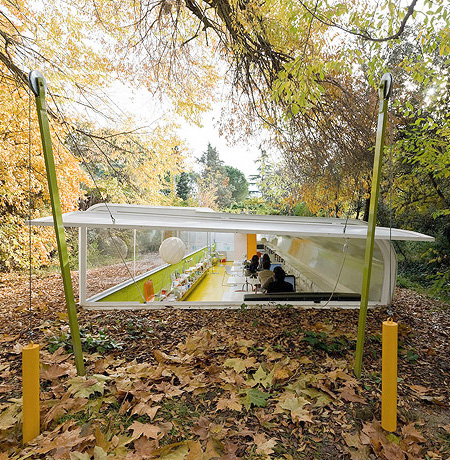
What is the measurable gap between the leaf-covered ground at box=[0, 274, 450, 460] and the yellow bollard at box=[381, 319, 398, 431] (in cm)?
12

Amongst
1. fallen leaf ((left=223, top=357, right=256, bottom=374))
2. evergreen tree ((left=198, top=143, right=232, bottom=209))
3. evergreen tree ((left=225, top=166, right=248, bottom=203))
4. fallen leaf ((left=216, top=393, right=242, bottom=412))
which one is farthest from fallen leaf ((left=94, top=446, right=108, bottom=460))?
evergreen tree ((left=225, top=166, right=248, bottom=203))

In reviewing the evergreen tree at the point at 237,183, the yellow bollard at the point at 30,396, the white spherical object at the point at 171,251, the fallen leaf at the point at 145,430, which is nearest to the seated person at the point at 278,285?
the white spherical object at the point at 171,251

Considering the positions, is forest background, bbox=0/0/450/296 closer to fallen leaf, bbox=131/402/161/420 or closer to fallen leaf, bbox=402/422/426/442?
fallen leaf, bbox=131/402/161/420

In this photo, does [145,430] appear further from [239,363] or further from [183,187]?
[183,187]

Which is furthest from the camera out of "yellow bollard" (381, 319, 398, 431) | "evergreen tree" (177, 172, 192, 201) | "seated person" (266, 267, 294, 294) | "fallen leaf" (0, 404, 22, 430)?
"evergreen tree" (177, 172, 192, 201)

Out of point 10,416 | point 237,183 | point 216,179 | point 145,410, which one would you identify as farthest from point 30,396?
point 237,183

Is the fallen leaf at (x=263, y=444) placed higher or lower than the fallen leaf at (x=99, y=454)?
lower

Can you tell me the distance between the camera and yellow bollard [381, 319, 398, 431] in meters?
2.67

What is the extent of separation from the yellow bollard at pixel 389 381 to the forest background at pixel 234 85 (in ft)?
9.15

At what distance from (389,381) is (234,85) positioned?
5.43 m

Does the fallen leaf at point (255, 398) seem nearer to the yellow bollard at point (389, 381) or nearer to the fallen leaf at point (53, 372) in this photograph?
the yellow bollard at point (389, 381)

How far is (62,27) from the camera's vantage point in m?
7.05

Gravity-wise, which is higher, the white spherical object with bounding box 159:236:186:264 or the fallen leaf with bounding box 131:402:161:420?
the white spherical object with bounding box 159:236:186:264

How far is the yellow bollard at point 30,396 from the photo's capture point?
2410mm
